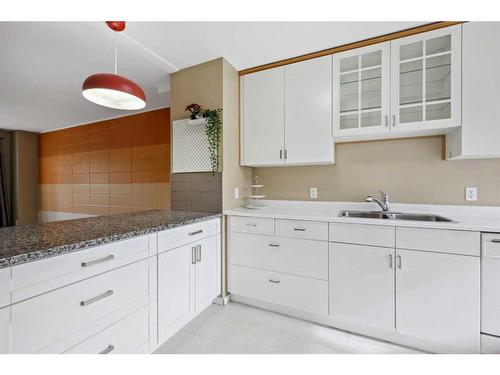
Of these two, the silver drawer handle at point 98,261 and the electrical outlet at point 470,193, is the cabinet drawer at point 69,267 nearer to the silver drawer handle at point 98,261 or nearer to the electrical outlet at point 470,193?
the silver drawer handle at point 98,261

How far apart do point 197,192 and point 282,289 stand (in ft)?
3.98

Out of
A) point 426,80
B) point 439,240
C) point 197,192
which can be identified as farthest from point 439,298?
point 197,192

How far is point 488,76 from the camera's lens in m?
1.55

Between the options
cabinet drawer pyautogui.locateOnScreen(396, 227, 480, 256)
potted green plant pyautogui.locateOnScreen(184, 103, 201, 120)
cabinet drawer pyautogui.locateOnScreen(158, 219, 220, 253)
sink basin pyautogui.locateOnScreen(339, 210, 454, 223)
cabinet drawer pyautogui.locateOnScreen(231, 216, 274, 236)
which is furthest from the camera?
potted green plant pyautogui.locateOnScreen(184, 103, 201, 120)

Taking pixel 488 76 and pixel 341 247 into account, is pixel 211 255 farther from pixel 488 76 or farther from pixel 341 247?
pixel 488 76

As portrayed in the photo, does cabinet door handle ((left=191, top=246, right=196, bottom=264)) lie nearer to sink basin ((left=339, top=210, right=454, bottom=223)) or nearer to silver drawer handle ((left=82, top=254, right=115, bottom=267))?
silver drawer handle ((left=82, top=254, right=115, bottom=267))

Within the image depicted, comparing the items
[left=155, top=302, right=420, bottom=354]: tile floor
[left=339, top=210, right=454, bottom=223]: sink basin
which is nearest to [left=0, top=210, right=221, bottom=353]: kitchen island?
[left=155, top=302, right=420, bottom=354]: tile floor

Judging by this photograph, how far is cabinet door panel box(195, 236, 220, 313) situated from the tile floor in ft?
0.59

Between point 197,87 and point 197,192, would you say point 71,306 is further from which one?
point 197,87

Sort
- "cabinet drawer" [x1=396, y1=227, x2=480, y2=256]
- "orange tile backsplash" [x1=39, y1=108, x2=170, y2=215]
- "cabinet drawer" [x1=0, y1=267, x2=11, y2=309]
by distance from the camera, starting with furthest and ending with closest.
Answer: "orange tile backsplash" [x1=39, y1=108, x2=170, y2=215]
"cabinet drawer" [x1=396, y1=227, x2=480, y2=256]
"cabinet drawer" [x1=0, y1=267, x2=11, y2=309]

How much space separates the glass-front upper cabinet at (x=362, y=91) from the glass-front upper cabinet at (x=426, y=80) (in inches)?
2.6

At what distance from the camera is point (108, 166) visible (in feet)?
13.6

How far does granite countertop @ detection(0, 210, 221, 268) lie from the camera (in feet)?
2.84
